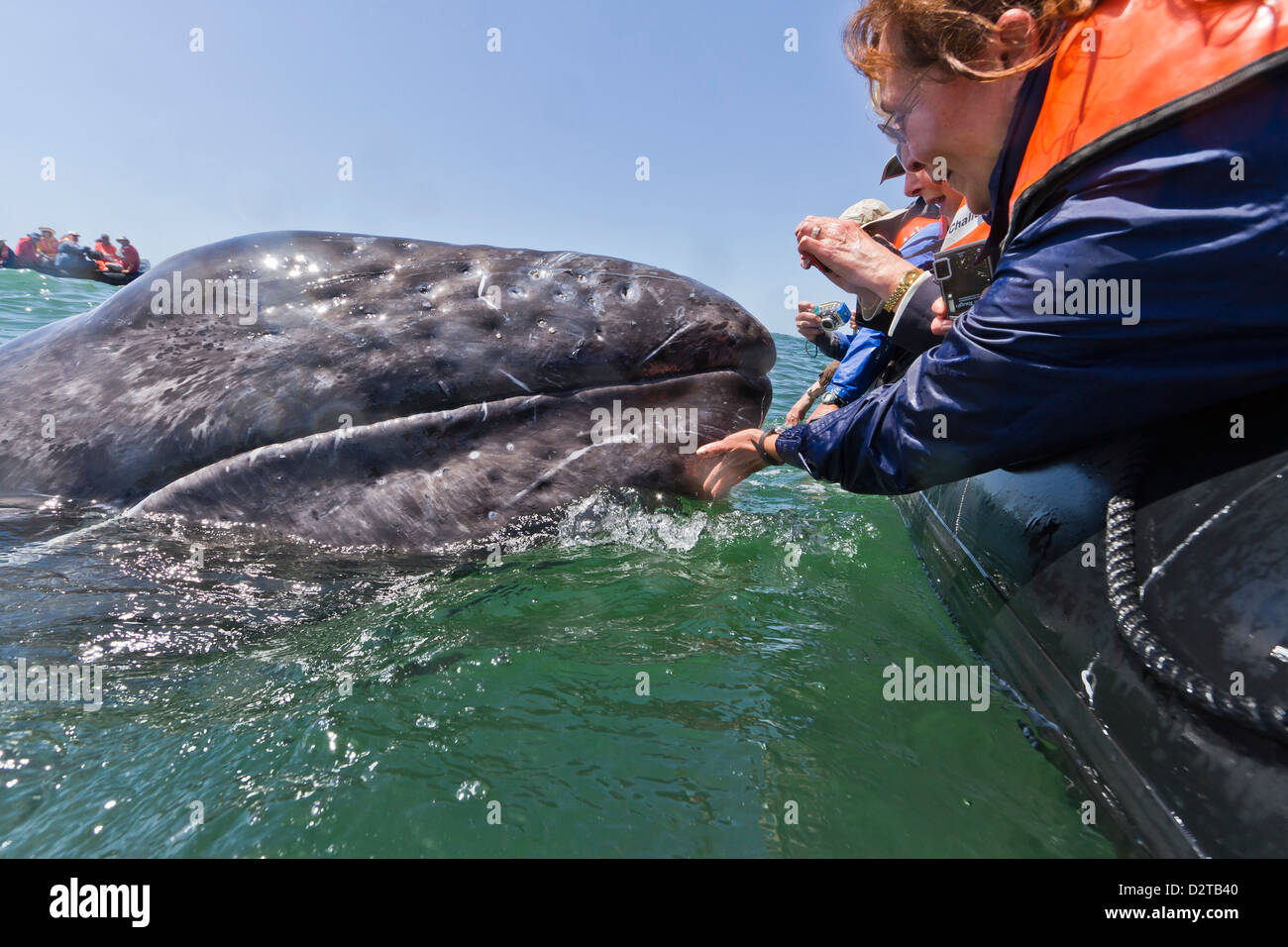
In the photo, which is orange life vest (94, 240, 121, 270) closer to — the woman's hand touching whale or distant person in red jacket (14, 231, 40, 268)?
distant person in red jacket (14, 231, 40, 268)

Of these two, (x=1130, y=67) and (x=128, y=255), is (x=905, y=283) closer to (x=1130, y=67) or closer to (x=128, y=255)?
(x=1130, y=67)

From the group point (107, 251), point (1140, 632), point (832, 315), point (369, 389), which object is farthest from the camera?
point (107, 251)

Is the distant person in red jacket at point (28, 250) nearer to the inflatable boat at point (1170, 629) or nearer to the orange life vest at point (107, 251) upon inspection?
the orange life vest at point (107, 251)

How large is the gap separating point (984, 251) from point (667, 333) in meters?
1.60

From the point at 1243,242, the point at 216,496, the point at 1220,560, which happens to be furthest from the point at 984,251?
the point at 216,496

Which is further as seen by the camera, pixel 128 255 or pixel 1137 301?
pixel 128 255

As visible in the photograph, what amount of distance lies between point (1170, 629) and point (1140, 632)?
3.3 inches

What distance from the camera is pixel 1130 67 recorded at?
2.10 metres

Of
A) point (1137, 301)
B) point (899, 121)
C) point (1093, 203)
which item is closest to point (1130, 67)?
point (1093, 203)

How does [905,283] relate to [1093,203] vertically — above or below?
above

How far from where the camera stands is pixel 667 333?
13.4 ft

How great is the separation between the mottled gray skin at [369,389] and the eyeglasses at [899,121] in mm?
1417

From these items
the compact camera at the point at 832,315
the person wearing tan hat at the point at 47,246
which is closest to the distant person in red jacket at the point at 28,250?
the person wearing tan hat at the point at 47,246
